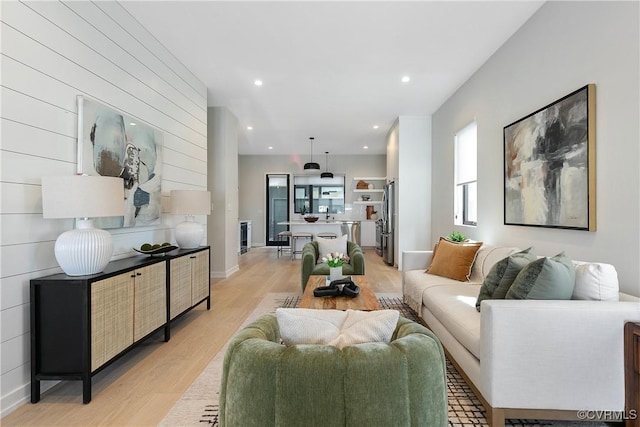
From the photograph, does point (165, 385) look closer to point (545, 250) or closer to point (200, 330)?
point (200, 330)

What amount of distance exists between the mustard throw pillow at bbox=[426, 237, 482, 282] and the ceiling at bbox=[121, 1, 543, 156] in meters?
2.20

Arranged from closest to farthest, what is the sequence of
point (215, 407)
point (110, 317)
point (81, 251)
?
point (215, 407) < point (81, 251) < point (110, 317)

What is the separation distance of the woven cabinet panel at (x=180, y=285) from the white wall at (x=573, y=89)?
3400 millimetres

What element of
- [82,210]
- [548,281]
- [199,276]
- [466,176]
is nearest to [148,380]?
[82,210]

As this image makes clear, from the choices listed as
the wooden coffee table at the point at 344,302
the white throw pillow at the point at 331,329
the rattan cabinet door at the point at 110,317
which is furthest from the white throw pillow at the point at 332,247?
the white throw pillow at the point at 331,329

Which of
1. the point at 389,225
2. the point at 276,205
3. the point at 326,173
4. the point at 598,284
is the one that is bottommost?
the point at 598,284

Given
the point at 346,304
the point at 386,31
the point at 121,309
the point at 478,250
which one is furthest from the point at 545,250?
the point at 121,309

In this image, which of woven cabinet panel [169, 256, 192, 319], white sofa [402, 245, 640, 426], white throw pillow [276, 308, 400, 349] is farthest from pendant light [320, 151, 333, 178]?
white throw pillow [276, 308, 400, 349]

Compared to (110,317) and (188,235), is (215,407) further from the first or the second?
(188,235)

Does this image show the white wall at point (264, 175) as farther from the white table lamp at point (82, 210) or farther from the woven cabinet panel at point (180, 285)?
the white table lamp at point (82, 210)

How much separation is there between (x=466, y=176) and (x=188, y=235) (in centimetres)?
392

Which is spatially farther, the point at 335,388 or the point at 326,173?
the point at 326,173

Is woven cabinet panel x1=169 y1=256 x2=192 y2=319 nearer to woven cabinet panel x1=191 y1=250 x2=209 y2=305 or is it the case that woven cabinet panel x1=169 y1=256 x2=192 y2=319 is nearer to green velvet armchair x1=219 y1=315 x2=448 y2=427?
woven cabinet panel x1=191 y1=250 x2=209 y2=305

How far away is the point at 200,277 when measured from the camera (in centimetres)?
371
